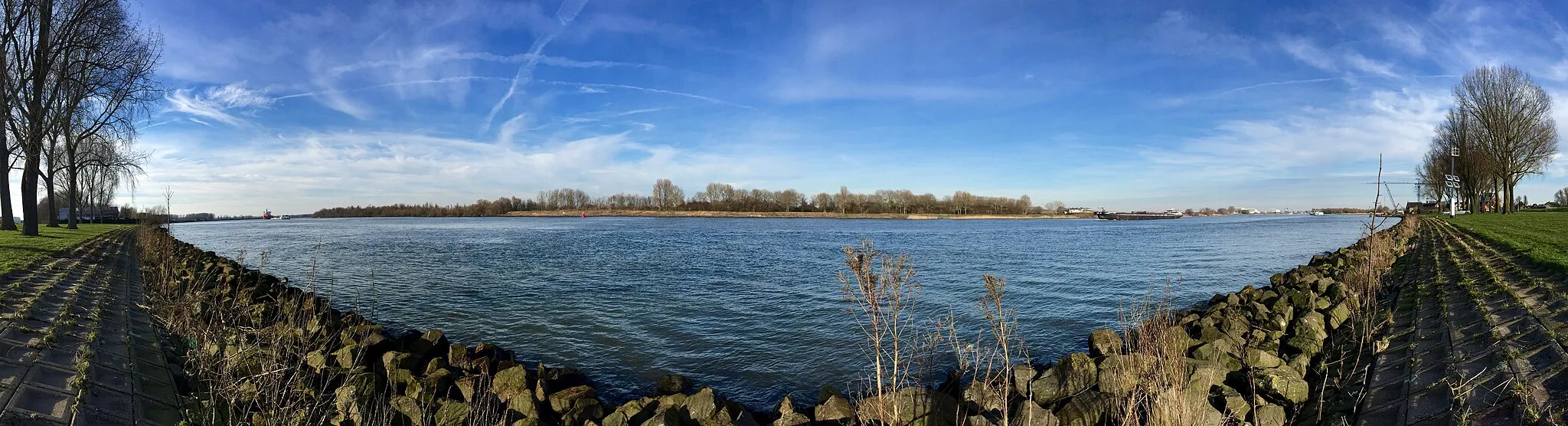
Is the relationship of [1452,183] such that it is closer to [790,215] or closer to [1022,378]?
[1022,378]

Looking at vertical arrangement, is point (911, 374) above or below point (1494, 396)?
below

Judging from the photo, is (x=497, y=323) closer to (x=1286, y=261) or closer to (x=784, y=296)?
(x=784, y=296)

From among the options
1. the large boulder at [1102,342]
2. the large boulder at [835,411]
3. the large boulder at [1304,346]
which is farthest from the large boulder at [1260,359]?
the large boulder at [835,411]

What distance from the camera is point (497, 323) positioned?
14.9 metres

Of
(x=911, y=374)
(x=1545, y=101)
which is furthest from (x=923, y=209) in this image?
(x=911, y=374)

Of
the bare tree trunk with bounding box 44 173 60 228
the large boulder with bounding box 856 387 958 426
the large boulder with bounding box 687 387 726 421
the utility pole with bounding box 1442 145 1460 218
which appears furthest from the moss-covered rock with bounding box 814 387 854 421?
the utility pole with bounding box 1442 145 1460 218

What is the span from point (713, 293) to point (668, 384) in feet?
35.0

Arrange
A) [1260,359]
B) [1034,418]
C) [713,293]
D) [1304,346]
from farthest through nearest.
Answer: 1. [713,293]
2. [1304,346]
3. [1260,359]
4. [1034,418]

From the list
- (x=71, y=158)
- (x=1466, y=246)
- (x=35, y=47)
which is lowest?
(x=1466, y=246)

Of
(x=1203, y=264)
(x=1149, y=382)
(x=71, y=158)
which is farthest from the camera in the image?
(x=71, y=158)

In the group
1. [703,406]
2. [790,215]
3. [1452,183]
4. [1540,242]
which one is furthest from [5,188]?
[790,215]

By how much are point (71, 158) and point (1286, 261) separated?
5924 cm

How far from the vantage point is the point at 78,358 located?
7484mm

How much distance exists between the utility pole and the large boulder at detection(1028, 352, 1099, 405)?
194 feet
